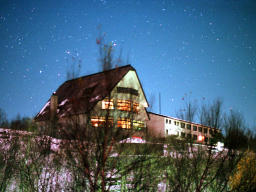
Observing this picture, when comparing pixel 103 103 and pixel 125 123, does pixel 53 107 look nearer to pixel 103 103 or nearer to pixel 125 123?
pixel 103 103

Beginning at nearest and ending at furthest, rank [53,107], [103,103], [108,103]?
[108,103], [103,103], [53,107]

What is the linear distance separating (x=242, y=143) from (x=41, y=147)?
25.1ft

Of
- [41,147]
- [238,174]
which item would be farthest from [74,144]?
[238,174]

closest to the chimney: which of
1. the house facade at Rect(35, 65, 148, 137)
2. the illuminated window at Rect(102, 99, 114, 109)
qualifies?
the house facade at Rect(35, 65, 148, 137)

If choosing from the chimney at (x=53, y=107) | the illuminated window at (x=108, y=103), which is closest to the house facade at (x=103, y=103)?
the illuminated window at (x=108, y=103)

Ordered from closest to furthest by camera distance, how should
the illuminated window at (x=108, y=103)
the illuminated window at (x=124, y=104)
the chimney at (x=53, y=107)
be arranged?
1. the illuminated window at (x=108, y=103)
2. the illuminated window at (x=124, y=104)
3. the chimney at (x=53, y=107)

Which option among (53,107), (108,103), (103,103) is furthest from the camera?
(53,107)

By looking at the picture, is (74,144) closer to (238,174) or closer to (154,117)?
(238,174)

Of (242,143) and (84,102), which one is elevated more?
(84,102)

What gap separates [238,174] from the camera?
12312 millimetres

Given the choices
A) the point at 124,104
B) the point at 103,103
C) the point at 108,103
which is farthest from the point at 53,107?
the point at 108,103

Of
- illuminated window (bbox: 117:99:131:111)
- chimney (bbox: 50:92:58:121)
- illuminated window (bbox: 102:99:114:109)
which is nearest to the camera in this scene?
illuminated window (bbox: 102:99:114:109)

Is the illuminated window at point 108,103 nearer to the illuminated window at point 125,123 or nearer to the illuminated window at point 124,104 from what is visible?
the illuminated window at point 124,104

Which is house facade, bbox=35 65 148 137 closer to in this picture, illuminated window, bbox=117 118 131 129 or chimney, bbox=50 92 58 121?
illuminated window, bbox=117 118 131 129
